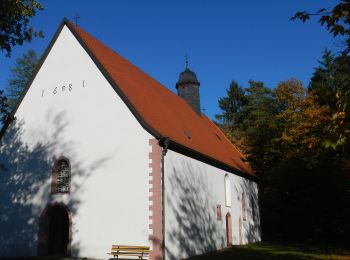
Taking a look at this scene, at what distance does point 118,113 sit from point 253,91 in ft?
127

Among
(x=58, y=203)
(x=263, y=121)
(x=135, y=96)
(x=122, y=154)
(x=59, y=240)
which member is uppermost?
(x=263, y=121)

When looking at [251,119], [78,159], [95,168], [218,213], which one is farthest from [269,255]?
[251,119]

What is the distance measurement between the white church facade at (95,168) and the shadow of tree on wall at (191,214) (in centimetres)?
4

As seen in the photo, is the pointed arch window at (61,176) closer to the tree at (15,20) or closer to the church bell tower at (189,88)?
the tree at (15,20)

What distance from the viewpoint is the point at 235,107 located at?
5747 cm

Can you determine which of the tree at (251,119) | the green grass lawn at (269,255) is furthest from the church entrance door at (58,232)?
the tree at (251,119)

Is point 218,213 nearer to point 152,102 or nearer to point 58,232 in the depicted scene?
point 152,102

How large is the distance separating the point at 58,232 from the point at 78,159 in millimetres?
3535

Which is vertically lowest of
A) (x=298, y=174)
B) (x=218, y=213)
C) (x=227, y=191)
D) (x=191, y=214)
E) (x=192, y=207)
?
(x=191, y=214)

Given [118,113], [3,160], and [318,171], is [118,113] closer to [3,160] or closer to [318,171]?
[3,160]

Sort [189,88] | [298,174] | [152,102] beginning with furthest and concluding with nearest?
[298,174], [189,88], [152,102]

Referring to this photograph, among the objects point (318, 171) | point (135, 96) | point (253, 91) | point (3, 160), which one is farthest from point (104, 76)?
point (253, 91)

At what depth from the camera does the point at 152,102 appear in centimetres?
1822

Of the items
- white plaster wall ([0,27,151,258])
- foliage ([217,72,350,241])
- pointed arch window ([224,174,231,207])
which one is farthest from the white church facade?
foliage ([217,72,350,241])
